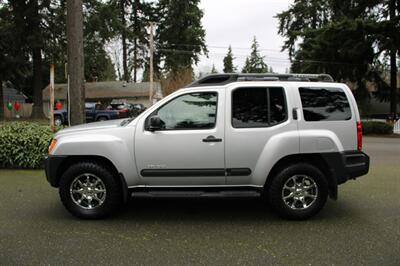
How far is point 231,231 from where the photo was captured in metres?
5.11

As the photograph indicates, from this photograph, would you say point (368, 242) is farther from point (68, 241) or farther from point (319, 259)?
point (68, 241)

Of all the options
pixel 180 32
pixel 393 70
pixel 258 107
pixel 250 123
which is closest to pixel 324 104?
pixel 258 107

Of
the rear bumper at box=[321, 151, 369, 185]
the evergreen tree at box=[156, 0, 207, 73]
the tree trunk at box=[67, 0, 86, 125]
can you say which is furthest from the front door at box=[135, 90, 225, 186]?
the evergreen tree at box=[156, 0, 207, 73]

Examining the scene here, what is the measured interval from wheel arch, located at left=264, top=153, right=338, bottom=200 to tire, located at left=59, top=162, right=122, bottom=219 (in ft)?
6.89

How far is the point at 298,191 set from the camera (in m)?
5.52

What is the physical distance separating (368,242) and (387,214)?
133 cm

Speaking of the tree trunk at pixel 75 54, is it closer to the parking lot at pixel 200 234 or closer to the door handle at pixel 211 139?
the parking lot at pixel 200 234

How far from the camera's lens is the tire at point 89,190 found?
17.9 feet

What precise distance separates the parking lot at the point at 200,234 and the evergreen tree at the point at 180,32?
46993mm

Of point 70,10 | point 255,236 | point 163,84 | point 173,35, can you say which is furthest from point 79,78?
point 173,35

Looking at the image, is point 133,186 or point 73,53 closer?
point 133,186

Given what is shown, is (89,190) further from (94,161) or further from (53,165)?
(53,165)

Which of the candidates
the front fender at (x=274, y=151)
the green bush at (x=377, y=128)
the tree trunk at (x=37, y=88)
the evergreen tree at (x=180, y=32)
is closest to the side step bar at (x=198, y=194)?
the front fender at (x=274, y=151)

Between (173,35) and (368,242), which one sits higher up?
(173,35)
